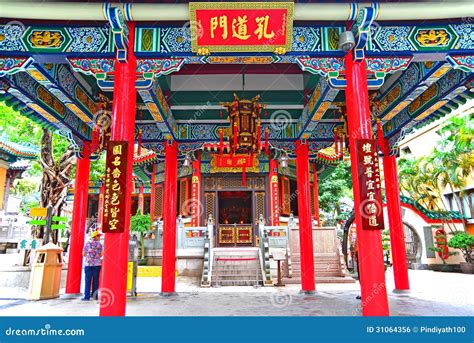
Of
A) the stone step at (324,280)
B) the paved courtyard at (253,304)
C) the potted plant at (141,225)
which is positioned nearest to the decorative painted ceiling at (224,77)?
the paved courtyard at (253,304)

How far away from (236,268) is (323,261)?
350 cm

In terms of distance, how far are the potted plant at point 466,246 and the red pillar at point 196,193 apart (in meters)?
12.0

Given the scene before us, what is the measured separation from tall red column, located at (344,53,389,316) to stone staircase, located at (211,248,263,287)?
22.8 ft

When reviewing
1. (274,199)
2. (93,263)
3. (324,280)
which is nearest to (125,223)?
(93,263)

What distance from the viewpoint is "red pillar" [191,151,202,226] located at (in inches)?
611

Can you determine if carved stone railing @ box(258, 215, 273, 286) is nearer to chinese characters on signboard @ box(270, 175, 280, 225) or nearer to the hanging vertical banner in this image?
chinese characters on signboard @ box(270, 175, 280, 225)

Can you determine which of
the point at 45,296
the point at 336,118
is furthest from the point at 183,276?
the point at 336,118

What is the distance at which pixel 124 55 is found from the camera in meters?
5.48

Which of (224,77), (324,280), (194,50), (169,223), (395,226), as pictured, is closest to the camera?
(194,50)

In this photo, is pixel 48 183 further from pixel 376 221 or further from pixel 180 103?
pixel 376 221

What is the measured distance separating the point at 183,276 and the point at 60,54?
969 cm

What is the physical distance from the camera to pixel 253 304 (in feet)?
24.0

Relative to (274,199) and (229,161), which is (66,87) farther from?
(274,199)

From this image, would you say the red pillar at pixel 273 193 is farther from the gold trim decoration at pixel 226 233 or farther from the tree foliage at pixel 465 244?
the tree foliage at pixel 465 244
